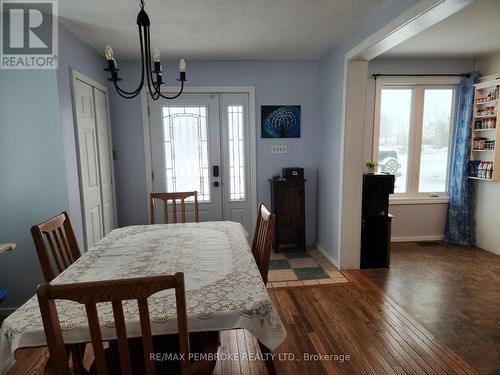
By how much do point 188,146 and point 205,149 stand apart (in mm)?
222

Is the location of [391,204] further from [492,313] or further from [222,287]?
[222,287]

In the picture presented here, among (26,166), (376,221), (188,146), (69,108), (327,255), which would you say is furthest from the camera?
(188,146)

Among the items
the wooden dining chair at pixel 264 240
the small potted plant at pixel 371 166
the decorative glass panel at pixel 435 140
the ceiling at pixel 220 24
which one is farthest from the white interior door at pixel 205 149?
the decorative glass panel at pixel 435 140

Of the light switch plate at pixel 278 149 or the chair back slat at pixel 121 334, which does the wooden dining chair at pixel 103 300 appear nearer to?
the chair back slat at pixel 121 334

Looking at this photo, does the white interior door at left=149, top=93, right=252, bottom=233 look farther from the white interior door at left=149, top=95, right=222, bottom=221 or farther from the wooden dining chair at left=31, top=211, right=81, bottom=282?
the wooden dining chair at left=31, top=211, right=81, bottom=282

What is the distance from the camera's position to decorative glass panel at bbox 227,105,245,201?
150 inches

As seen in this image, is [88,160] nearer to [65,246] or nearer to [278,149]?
[65,246]

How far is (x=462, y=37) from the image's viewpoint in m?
3.05

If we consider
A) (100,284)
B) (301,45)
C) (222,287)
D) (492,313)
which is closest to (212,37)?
(301,45)

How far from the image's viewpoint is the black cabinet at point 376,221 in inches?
127

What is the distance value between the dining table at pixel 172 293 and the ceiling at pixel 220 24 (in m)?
1.77

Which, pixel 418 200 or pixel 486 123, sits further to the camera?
pixel 418 200

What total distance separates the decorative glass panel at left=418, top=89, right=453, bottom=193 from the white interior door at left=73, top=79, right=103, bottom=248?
13.8 ft

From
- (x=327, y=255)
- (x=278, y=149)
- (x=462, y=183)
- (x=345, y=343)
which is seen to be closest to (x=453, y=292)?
(x=327, y=255)
